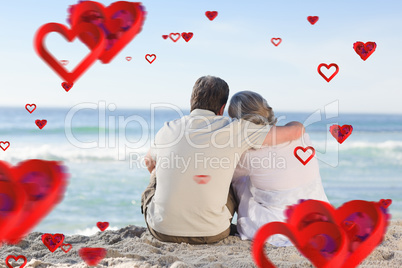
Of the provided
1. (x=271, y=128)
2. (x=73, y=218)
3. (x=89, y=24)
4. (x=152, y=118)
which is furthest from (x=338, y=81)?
(x=89, y=24)

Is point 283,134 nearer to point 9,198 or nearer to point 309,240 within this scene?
point 309,240

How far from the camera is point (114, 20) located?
47.3 inches

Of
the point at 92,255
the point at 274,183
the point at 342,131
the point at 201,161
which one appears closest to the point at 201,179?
the point at 201,161

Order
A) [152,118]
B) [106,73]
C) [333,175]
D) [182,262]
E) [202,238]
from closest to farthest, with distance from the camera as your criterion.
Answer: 1. [182,262]
2. [202,238]
3. [333,175]
4. [106,73]
5. [152,118]

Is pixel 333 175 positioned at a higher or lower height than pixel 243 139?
lower

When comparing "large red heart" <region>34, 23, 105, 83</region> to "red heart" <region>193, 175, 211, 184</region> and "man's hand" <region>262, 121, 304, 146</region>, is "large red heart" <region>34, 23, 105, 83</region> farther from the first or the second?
"man's hand" <region>262, 121, 304, 146</region>

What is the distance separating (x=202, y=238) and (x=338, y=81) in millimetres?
15986

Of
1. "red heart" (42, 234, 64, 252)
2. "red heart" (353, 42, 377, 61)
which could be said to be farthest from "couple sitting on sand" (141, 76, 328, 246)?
"red heart" (353, 42, 377, 61)

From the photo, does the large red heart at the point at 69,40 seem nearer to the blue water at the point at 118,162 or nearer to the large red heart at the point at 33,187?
the large red heart at the point at 33,187

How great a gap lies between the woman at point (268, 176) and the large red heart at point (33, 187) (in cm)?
211

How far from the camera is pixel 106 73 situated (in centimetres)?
1914

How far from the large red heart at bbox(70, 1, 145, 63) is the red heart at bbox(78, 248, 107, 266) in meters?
1.75

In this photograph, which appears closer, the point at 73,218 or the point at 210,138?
the point at 210,138

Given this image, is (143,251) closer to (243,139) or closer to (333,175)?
(243,139)
